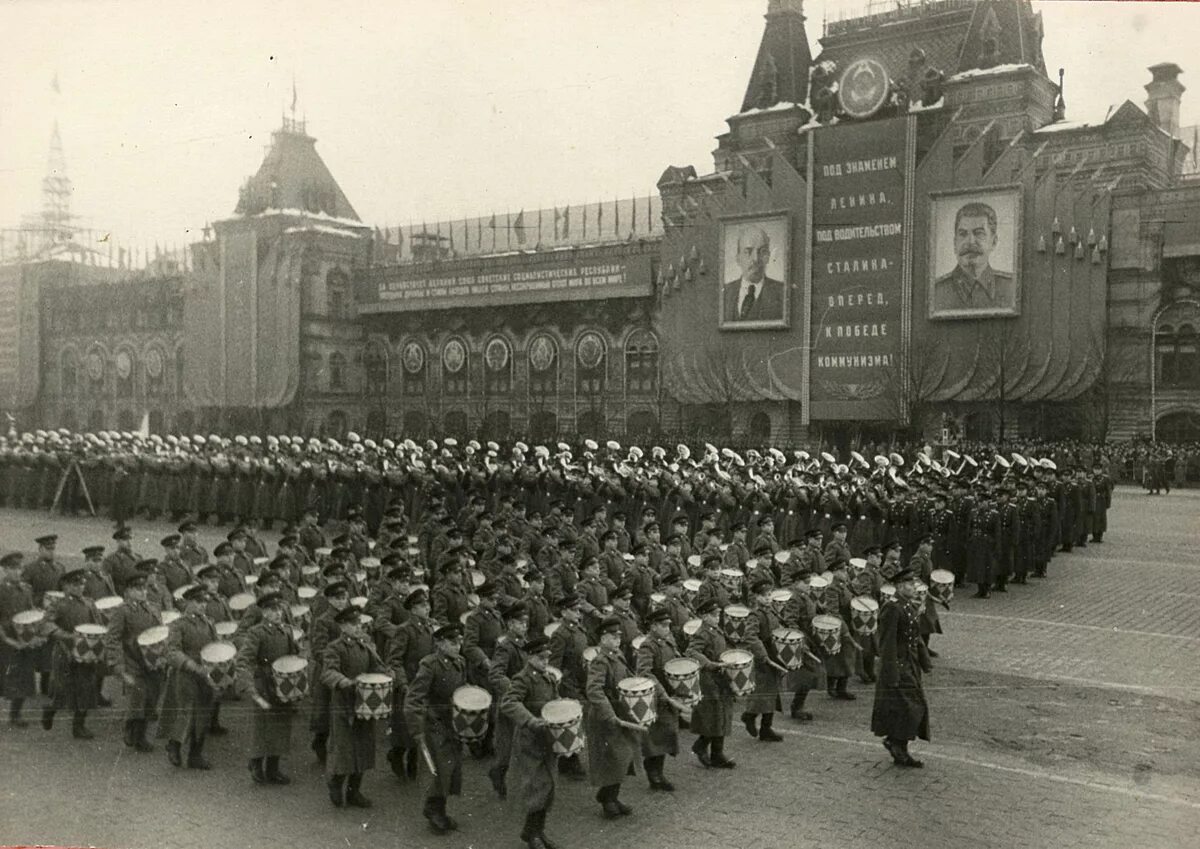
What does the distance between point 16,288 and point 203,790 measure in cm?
2242

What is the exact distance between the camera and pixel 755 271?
36750 millimetres

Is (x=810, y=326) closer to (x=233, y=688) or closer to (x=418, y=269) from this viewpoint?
(x=418, y=269)

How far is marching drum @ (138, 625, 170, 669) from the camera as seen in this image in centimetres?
837

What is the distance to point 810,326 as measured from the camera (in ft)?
117

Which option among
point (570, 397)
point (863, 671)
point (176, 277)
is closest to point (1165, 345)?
point (570, 397)

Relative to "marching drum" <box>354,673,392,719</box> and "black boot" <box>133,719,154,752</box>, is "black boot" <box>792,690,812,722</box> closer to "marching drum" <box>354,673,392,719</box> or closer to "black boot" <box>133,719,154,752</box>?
"marching drum" <box>354,673,392,719</box>

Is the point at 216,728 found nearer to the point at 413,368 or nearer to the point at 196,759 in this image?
the point at 196,759

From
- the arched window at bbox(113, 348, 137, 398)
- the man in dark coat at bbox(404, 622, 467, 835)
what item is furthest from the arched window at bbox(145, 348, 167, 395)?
the man in dark coat at bbox(404, 622, 467, 835)

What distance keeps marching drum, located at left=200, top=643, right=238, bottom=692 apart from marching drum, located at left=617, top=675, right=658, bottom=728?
313 cm

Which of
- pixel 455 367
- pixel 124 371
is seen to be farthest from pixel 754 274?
pixel 124 371

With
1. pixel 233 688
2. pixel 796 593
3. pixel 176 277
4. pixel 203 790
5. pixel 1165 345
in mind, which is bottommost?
pixel 203 790

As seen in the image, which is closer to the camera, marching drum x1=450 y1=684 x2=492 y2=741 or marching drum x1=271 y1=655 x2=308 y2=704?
marching drum x1=450 y1=684 x2=492 y2=741

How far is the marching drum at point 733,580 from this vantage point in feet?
33.3

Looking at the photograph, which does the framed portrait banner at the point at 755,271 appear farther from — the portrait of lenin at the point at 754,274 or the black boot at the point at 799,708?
the black boot at the point at 799,708
